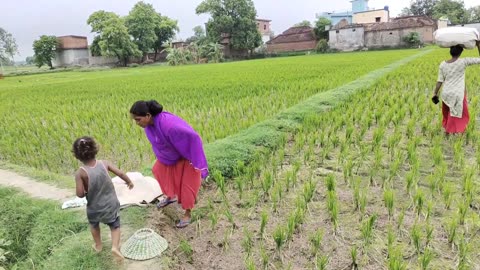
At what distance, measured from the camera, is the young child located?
2.28 m

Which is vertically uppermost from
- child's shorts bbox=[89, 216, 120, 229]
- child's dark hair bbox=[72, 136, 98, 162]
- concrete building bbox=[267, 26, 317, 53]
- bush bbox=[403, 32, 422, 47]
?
concrete building bbox=[267, 26, 317, 53]

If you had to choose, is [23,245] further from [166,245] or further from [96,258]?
[166,245]

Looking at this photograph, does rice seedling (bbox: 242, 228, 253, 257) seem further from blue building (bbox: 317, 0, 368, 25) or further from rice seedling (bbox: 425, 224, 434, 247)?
blue building (bbox: 317, 0, 368, 25)

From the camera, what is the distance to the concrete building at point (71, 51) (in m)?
37.5

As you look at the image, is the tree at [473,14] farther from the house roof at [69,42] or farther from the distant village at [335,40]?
the house roof at [69,42]

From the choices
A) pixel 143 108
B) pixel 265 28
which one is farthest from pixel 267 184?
pixel 265 28

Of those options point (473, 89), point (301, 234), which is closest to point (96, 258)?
point (301, 234)

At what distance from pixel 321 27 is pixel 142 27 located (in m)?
18.3

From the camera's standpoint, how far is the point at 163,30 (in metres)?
41.2

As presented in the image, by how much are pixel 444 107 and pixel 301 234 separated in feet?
9.95

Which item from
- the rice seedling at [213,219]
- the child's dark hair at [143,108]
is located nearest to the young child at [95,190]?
the child's dark hair at [143,108]

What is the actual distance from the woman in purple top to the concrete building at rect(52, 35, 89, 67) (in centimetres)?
3940

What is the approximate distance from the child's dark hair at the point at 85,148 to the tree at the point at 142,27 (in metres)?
37.8

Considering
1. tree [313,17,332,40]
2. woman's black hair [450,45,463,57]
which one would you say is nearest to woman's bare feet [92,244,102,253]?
woman's black hair [450,45,463,57]
